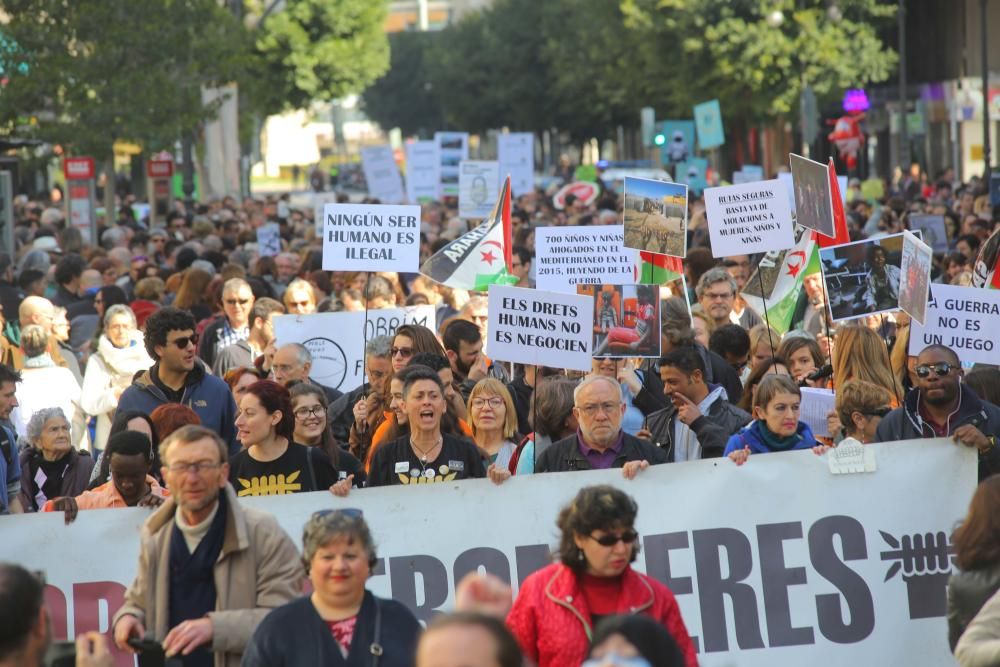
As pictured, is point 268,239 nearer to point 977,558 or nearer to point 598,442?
point 598,442

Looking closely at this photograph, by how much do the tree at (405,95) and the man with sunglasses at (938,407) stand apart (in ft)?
336

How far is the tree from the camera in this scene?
11050cm

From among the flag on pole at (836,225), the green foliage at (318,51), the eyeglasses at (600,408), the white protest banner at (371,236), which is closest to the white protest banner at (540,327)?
the eyeglasses at (600,408)

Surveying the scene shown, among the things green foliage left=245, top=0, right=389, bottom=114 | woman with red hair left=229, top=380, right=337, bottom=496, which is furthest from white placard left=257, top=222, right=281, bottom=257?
green foliage left=245, top=0, right=389, bottom=114

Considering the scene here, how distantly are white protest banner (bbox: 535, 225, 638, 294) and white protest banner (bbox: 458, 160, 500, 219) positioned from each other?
36.6ft

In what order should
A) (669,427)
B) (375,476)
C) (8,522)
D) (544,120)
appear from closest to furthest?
(8,522), (375,476), (669,427), (544,120)

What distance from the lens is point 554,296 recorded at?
28.8 ft

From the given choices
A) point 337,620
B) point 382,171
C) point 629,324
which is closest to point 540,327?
point 629,324

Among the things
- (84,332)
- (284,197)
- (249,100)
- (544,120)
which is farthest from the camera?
(544,120)

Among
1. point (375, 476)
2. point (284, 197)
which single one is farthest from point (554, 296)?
point (284, 197)

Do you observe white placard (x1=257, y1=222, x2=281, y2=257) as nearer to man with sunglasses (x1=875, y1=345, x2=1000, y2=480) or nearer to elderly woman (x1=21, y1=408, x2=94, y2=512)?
elderly woman (x1=21, y1=408, x2=94, y2=512)

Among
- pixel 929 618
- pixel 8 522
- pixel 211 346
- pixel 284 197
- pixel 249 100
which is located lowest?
pixel 929 618

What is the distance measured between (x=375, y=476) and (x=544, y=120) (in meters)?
72.1

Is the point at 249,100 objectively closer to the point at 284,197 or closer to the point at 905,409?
the point at 284,197
